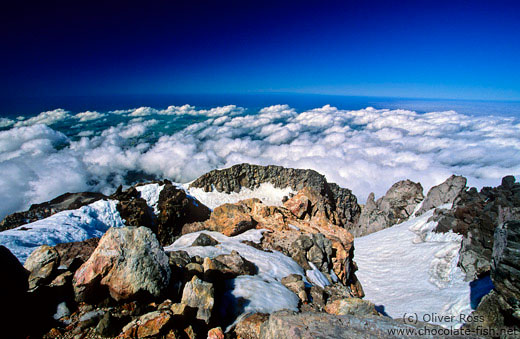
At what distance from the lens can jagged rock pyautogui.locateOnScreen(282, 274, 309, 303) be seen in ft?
38.3

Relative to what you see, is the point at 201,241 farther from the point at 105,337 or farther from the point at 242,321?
the point at 105,337

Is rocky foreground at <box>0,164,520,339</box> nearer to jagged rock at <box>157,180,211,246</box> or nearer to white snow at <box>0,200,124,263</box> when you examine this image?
white snow at <box>0,200,124,263</box>

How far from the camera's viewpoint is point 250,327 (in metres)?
7.05

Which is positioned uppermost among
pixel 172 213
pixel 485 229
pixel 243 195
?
pixel 485 229

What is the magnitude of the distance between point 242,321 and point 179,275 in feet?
10.2

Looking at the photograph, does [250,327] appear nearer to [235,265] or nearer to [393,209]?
[235,265]

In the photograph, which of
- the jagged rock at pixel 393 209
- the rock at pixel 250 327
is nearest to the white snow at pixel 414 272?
the jagged rock at pixel 393 209

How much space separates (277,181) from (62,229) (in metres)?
53.3

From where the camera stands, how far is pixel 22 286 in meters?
6.20

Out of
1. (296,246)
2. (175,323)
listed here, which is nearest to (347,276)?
(296,246)

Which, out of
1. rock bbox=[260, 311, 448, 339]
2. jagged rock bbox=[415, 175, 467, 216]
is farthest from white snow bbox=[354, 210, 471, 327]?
rock bbox=[260, 311, 448, 339]

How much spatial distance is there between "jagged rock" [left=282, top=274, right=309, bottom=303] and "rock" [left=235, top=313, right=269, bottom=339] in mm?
4804

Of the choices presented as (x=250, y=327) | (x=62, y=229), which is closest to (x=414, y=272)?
(x=250, y=327)

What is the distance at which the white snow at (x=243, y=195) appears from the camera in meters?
66.5
